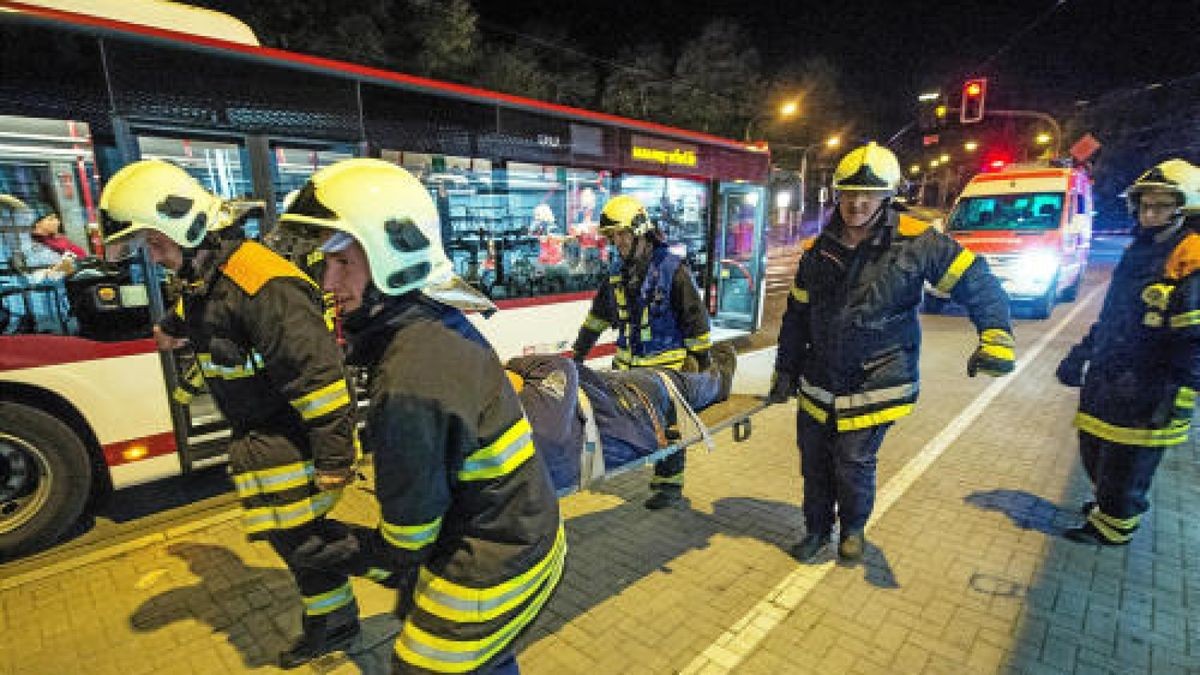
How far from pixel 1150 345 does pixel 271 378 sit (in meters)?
4.51

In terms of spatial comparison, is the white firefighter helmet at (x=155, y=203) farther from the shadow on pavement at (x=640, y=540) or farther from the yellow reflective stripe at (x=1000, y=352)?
the yellow reflective stripe at (x=1000, y=352)

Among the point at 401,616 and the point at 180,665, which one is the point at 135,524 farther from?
the point at 401,616

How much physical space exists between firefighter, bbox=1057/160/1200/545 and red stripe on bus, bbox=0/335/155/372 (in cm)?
609

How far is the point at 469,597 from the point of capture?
1495 millimetres

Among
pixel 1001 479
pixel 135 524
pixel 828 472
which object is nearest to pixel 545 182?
pixel 828 472

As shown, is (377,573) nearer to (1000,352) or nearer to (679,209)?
(1000,352)

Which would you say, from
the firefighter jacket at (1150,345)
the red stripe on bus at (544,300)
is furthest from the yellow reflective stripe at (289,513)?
the firefighter jacket at (1150,345)

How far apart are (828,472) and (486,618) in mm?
2487

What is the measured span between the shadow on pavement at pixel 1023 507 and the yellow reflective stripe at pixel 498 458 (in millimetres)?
3827

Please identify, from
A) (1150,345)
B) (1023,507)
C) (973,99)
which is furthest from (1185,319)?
(973,99)

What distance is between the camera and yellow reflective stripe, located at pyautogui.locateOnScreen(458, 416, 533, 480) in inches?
57.5

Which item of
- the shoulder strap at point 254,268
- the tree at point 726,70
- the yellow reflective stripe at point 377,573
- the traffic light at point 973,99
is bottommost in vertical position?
the yellow reflective stripe at point 377,573

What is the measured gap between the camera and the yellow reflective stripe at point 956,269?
9.65 ft

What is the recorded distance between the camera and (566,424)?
2.13 m
